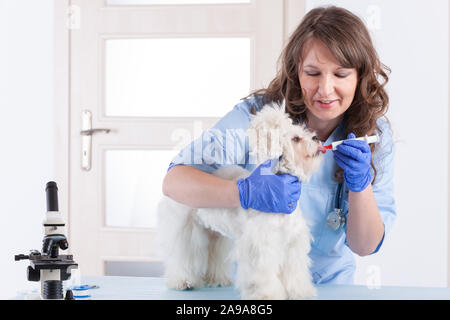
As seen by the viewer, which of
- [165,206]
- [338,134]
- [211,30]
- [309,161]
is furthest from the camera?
[211,30]

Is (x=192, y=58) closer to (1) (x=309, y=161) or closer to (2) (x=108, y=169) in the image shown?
(2) (x=108, y=169)

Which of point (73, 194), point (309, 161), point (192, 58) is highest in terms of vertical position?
point (192, 58)

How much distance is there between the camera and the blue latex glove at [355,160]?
50.1 inches

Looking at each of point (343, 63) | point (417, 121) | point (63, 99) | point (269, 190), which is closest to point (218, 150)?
point (269, 190)

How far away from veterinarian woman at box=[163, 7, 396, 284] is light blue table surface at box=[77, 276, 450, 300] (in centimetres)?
15

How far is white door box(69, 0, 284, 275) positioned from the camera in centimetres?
272

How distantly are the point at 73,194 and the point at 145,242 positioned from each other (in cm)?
52

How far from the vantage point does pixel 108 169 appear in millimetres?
2832

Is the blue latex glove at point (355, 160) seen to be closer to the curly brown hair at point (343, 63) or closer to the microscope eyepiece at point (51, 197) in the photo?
the curly brown hair at point (343, 63)

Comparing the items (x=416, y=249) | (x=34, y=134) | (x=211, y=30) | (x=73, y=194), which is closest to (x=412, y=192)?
(x=416, y=249)

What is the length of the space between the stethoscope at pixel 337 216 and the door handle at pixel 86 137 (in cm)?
170

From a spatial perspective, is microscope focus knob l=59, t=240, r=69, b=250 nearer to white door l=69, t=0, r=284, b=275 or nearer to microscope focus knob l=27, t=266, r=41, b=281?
microscope focus knob l=27, t=266, r=41, b=281

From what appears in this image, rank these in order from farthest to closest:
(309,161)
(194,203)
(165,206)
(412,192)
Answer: (412,192), (165,206), (194,203), (309,161)

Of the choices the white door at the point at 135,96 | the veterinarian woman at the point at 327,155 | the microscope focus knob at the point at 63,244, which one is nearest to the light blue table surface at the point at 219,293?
the veterinarian woman at the point at 327,155
